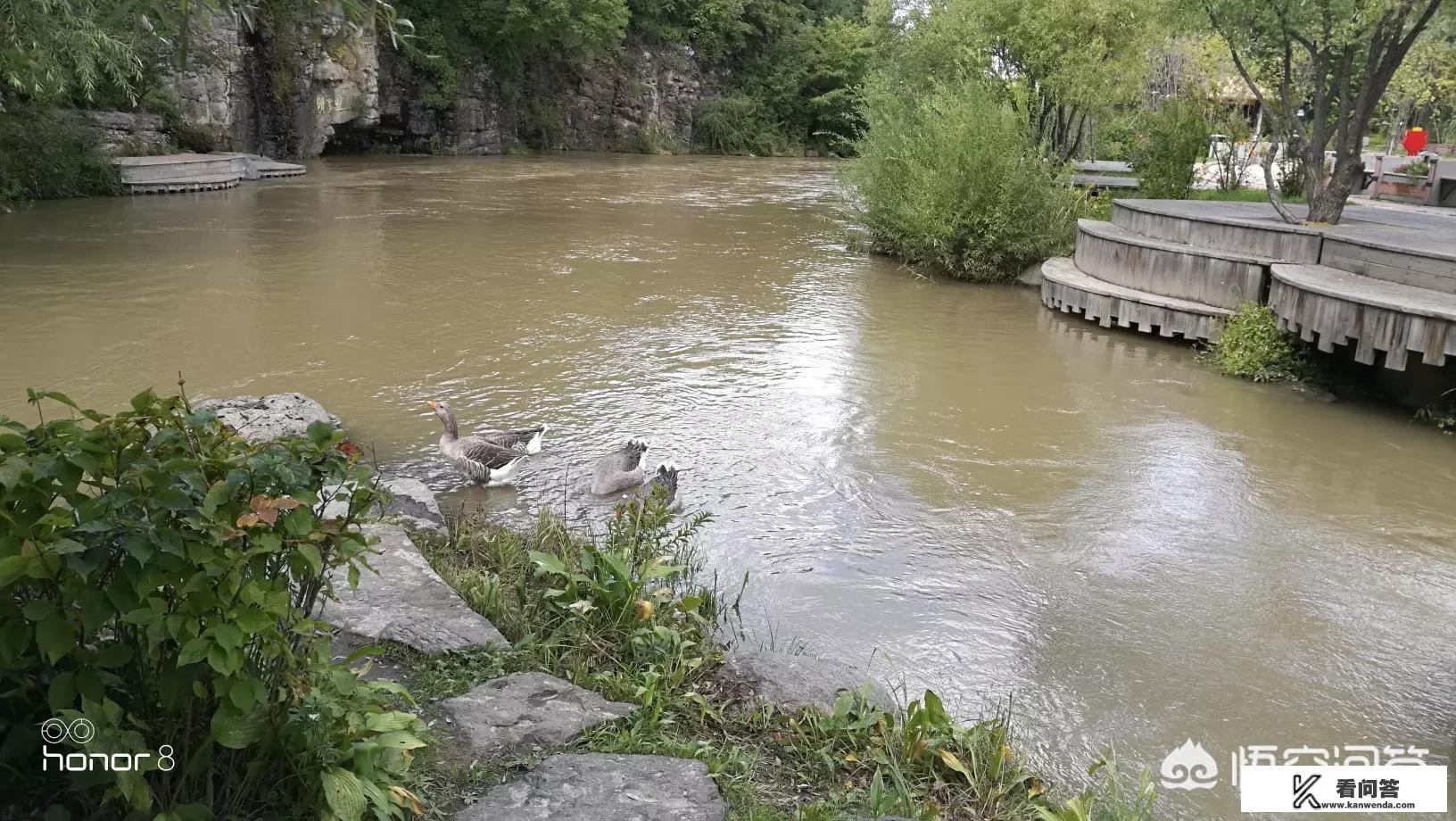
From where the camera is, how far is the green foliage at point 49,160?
1972cm

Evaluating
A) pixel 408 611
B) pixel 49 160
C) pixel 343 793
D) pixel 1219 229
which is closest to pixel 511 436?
pixel 408 611

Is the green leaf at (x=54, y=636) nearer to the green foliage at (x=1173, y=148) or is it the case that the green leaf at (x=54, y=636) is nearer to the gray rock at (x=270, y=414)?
the gray rock at (x=270, y=414)

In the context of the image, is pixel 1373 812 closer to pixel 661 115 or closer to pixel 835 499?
pixel 835 499

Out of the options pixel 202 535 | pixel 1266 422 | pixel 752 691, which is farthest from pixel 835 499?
pixel 202 535

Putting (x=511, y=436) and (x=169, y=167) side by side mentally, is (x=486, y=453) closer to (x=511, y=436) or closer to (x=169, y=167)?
(x=511, y=436)

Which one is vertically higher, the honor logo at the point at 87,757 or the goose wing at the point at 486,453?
the honor logo at the point at 87,757

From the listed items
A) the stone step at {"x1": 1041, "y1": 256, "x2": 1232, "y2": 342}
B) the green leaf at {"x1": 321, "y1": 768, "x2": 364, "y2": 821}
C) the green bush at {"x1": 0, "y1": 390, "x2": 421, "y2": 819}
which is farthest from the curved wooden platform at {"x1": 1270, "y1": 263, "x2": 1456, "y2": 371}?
the green leaf at {"x1": 321, "y1": 768, "x2": 364, "y2": 821}

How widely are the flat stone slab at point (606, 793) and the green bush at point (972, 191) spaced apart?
12.5 metres

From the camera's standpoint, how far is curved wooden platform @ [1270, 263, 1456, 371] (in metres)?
8.37

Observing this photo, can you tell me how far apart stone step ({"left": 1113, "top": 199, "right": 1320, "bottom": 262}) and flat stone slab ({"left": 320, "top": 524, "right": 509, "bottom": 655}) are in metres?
9.64

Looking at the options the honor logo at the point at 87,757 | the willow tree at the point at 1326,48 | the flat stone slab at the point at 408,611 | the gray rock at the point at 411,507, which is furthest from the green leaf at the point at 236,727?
the willow tree at the point at 1326,48

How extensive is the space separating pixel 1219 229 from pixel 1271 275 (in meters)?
1.31

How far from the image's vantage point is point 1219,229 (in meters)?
11.9

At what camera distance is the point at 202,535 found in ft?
7.67
